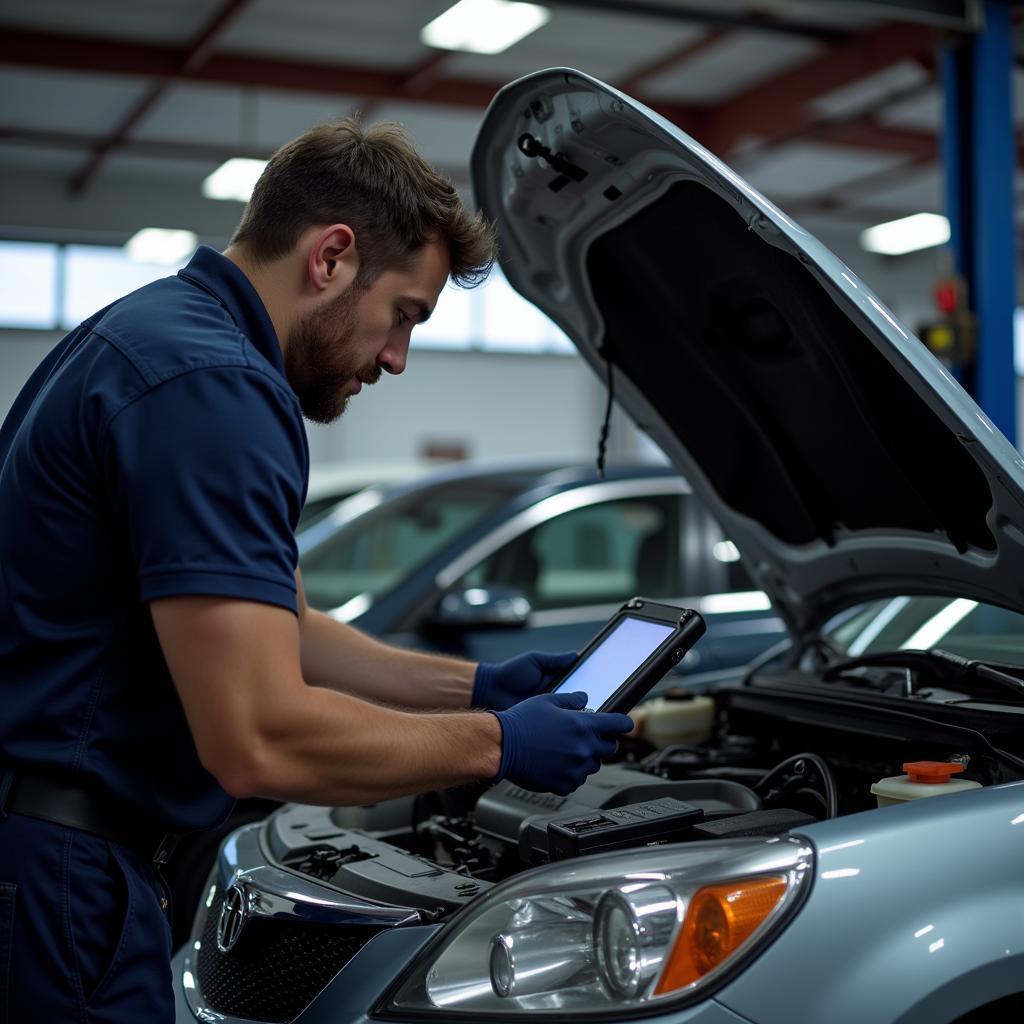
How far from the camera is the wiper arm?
7.09ft

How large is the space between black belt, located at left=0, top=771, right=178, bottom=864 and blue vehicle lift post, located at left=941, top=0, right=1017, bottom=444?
5.27 meters

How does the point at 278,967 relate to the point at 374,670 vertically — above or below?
below

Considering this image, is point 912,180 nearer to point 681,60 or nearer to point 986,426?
point 681,60

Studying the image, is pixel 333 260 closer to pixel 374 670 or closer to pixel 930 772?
pixel 374 670

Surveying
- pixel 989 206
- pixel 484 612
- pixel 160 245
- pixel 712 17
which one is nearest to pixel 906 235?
pixel 160 245

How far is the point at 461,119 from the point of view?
39.9 ft

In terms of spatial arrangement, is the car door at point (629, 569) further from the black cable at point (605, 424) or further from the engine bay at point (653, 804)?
the engine bay at point (653, 804)

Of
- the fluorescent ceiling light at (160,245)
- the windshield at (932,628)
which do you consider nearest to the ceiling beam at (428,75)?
the fluorescent ceiling light at (160,245)

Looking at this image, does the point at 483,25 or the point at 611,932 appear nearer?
the point at 611,932

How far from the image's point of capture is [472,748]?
1635mm

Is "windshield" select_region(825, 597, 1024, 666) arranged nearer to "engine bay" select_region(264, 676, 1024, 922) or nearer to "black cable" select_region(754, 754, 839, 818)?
"engine bay" select_region(264, 676, 1024, 922)

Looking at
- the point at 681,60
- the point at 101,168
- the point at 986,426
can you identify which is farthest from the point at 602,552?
the point at 101,168

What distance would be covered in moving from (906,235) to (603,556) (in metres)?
13.9

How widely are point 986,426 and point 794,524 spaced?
90cm
